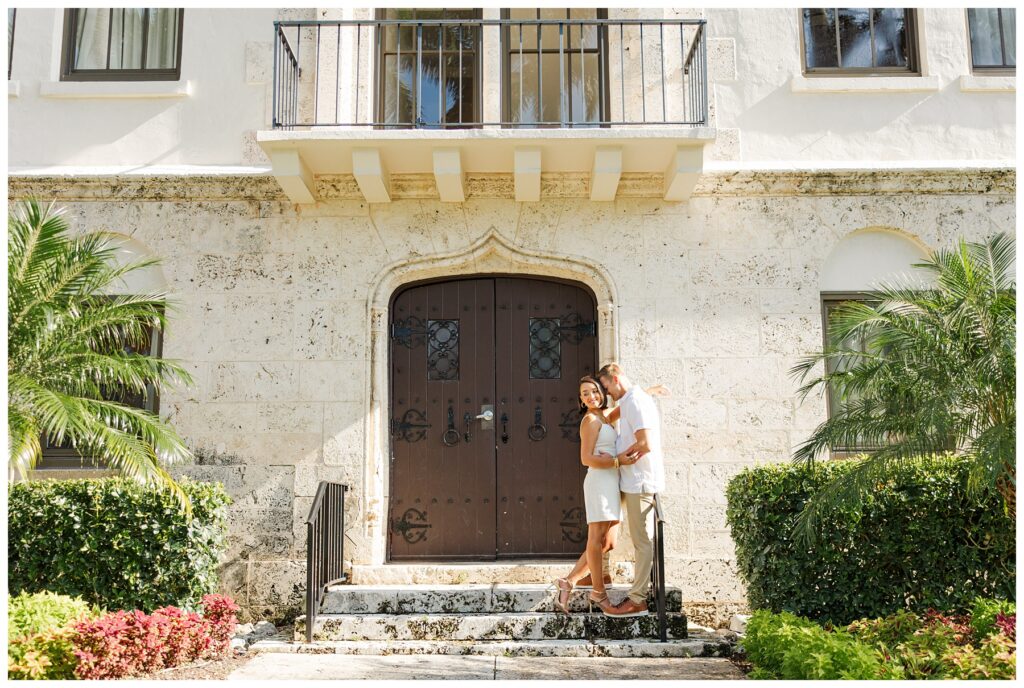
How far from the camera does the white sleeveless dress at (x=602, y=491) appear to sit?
21.6 feet

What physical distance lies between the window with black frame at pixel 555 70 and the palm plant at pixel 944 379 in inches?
146

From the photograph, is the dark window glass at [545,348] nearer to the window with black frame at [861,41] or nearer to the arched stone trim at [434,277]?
the arched stone trim at [434,277]

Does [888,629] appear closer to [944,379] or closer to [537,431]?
[944,379]

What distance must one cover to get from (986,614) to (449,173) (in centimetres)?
495

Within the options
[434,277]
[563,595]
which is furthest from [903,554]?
[434,277]

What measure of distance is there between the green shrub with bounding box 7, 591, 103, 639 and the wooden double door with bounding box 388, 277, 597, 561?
2.59m

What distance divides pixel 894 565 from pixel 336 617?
154 inches

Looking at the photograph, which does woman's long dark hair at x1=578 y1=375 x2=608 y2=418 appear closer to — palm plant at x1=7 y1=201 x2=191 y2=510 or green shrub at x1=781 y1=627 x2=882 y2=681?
green shrub at x1=781 y1=627 x2=882 y2=681

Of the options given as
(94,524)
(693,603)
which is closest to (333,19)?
→ (94,524)

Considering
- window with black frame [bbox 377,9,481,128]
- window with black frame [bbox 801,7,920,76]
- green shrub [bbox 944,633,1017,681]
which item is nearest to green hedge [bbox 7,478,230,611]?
window with black frame [bbox 377,9,481,128]

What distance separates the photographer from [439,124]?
7828mm

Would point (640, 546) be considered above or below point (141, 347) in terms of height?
below

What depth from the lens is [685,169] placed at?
7.59 metres

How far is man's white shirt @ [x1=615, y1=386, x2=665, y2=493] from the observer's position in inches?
259
